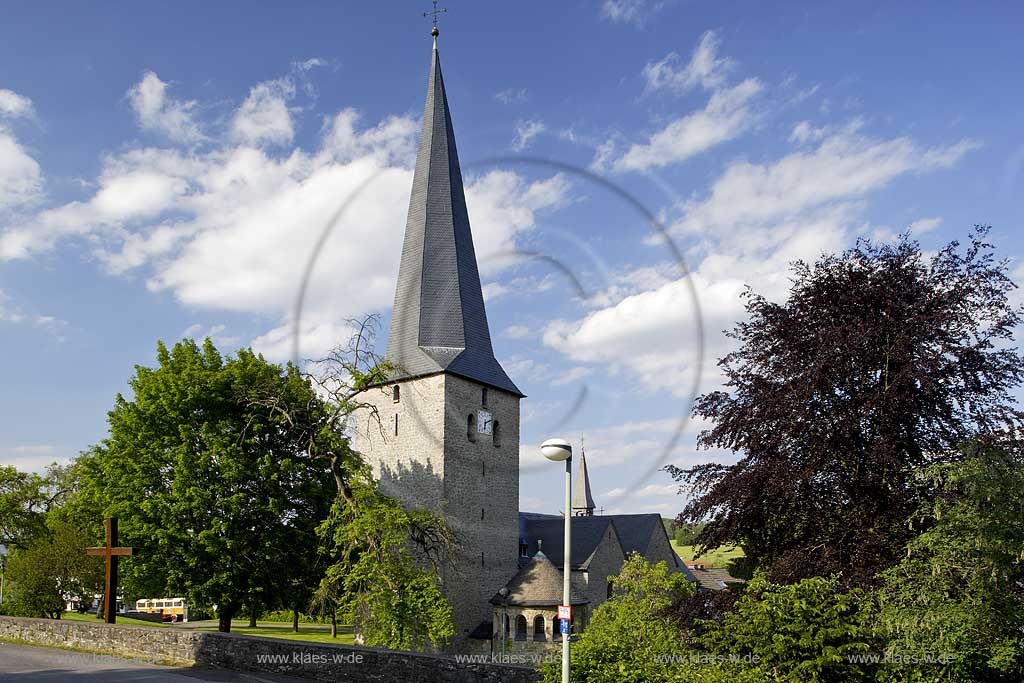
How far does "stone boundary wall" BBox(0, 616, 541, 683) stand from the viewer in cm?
1395

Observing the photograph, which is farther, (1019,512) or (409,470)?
(409,470)

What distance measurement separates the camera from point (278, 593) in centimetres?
3148

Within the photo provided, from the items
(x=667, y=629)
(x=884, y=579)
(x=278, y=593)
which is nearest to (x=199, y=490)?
(x=278, y=593)

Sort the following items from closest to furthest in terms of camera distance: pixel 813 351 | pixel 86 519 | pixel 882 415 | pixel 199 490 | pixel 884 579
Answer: pixel 884 579 → pixel 882 415 → pixel 813 351 → pixel 199 490 → pixel 86 519

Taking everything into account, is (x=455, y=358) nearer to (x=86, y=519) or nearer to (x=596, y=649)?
(x=86, y=519)

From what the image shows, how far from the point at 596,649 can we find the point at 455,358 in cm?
2575

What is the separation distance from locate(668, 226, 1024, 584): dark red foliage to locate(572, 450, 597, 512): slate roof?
52.2 meters

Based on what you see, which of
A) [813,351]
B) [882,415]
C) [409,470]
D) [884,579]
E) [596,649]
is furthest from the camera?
[409,470]

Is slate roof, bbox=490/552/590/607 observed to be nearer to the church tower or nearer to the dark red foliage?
the church tower

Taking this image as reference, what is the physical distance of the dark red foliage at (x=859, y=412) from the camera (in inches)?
694

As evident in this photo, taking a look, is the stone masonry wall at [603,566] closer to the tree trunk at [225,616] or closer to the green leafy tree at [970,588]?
the tree trunk at [225,616]

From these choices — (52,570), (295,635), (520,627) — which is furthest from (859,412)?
(295,635)

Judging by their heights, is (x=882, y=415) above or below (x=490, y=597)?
above

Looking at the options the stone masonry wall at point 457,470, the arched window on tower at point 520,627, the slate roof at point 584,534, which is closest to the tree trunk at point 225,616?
the stone masonry wall at point 457,470
